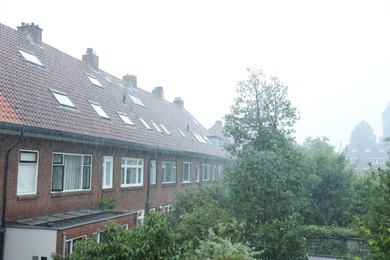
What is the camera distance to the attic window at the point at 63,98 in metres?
14.9

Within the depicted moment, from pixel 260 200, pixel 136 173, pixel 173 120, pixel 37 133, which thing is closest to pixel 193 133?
pixel 173 120

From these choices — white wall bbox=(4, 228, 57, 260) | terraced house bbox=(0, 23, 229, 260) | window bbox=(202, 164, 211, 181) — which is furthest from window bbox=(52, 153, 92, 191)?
window bbox=(202, 164, 211, 181)

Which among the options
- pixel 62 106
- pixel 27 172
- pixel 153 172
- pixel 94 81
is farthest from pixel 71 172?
pixel 94 81

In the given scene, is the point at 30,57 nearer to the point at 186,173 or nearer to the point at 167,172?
the point at 167,172

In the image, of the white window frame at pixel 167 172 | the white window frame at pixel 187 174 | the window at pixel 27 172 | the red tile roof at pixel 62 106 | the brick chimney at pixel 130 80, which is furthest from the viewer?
the brick chimney at pixel 130 80

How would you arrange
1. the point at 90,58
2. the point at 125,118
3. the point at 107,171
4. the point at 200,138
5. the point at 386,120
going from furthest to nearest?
the point at 386,120 → the point at 200,138 → the point at 90,58 → the point at 125,118 → the point at 107,171

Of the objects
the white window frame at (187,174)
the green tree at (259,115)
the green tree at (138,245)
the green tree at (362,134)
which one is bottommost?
the green tree at (138,245)

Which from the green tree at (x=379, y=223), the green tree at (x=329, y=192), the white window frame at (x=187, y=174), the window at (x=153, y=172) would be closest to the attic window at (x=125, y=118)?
the window at (x=153, y=172)

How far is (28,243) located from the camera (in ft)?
32.6

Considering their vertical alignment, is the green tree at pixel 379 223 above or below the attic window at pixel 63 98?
below

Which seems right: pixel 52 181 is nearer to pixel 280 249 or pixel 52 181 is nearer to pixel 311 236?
pixel 280 249

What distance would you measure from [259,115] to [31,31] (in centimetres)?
1132

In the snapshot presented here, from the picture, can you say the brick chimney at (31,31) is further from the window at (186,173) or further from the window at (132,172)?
the window at (186,173)

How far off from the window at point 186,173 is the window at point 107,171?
30.0ft
